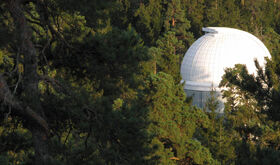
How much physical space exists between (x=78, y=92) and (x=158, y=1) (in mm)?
36342

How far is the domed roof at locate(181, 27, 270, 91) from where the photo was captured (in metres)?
33.7

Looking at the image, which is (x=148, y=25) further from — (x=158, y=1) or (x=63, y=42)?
(x=63, y=42)

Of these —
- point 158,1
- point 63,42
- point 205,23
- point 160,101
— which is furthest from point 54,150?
point 205,23

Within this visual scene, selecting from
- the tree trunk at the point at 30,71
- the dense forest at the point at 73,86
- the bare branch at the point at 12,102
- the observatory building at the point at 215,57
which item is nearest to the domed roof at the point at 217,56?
the observatory building at the point at 215,57

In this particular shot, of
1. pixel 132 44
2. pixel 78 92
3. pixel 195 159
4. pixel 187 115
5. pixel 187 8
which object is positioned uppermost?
pixel 187 8

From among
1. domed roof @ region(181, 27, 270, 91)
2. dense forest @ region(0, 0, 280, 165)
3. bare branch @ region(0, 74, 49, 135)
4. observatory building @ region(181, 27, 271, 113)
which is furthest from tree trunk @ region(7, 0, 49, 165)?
domed roof @ region(181, 27, 270, 91)

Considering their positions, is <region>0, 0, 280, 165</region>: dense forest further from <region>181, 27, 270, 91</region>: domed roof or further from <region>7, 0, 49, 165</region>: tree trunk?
<region>181, 27, 270, 91</region>: domed roof

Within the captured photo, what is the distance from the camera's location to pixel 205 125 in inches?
777

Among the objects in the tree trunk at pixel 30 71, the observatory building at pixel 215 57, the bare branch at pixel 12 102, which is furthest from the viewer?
the observatory building at pixel 215 57

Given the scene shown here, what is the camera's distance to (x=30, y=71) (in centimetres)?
679

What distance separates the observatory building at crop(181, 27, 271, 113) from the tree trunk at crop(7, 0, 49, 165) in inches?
1029

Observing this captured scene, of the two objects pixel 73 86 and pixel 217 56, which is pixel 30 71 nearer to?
pixel 73 86

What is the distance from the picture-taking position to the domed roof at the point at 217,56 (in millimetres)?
33688

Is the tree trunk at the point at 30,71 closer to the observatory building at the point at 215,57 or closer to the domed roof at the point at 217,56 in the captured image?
the observatory building at the point at 215,57
